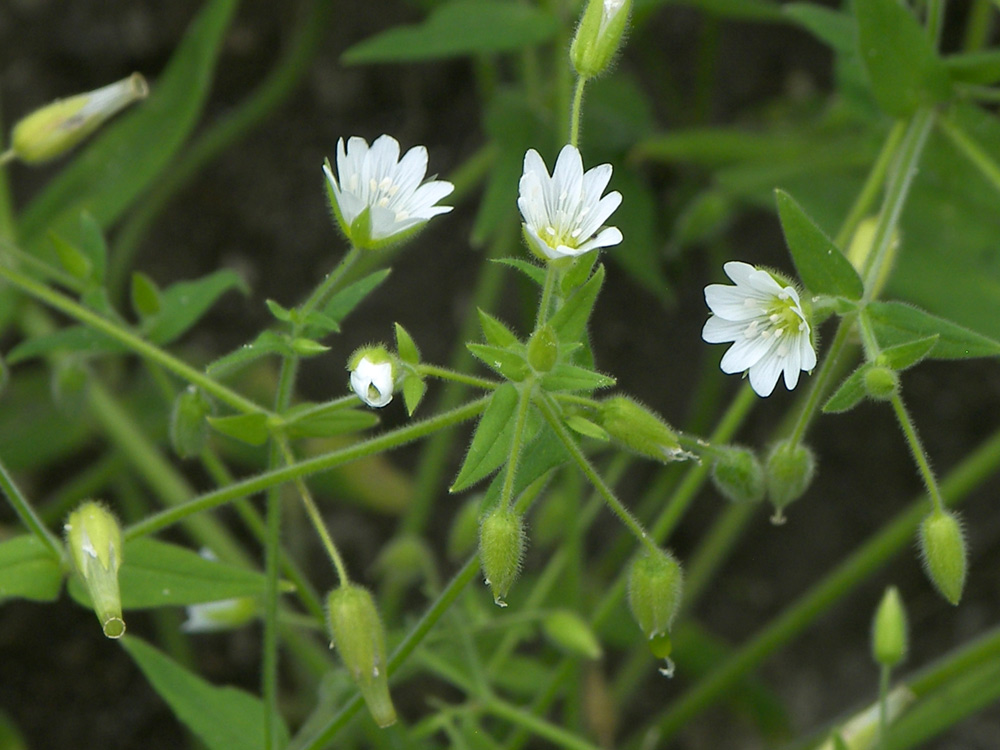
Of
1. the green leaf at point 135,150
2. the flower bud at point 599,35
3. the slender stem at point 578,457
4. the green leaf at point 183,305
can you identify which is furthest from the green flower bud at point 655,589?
the green leaf at point 135,150

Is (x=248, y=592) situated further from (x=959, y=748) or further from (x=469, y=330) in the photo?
(x=959, y=748)

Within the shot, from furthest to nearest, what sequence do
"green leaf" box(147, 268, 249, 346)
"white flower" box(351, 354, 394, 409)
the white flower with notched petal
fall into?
"green leaf" box(147, 268, 249, 346), the white flower with notched petal, "white flower" box(351, 354, 394, 409)

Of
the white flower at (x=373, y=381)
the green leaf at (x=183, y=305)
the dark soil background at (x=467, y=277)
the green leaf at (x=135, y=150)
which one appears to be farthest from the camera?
the dark soil background at (x=467, y=277)

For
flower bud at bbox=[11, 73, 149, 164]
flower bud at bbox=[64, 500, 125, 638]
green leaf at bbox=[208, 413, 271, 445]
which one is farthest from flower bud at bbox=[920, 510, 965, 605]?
flower bud at bbox=[11, 73, 149, 164]

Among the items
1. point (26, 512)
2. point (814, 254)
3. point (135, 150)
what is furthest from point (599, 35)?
point (135, 150)

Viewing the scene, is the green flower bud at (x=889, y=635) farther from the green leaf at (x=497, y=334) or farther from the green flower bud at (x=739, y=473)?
the green leaf at (x=497, y=334)

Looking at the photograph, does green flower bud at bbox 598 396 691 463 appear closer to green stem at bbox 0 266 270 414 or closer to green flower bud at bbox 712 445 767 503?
green flower bud at bbox 712 445 767 503
